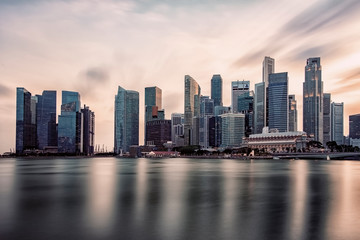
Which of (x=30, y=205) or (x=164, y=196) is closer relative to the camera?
(x=30, y=205)

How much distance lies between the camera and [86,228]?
105ft

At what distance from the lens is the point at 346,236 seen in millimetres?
29344

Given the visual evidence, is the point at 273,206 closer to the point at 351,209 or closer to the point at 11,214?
the point at 351,209

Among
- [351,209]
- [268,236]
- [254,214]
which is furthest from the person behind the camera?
[351,209]

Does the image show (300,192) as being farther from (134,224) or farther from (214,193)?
(134,224)

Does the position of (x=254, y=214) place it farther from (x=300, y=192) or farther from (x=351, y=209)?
(x=300, y=192)

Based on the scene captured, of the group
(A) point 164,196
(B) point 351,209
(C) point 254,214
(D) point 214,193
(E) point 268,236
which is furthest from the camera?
(D) point 214,193

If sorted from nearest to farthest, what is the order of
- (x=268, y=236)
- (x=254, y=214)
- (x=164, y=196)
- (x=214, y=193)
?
(x=268, y=236)
(x=254, y=214)
(x=164, y=196)
(x=214, y=193)

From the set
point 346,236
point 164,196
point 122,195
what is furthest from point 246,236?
point 122,195

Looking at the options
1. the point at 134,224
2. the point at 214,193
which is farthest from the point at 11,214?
the point at 214,193

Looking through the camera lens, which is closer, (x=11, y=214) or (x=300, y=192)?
(x=11, y=214)

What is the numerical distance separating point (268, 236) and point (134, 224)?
13.1 m

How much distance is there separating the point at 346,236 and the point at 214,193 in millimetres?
29410

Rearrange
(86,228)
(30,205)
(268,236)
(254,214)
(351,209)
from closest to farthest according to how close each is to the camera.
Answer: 1. (268,236)
2. (86,228)
3. (254,214)
4. (351,209)
5. (30,205)
